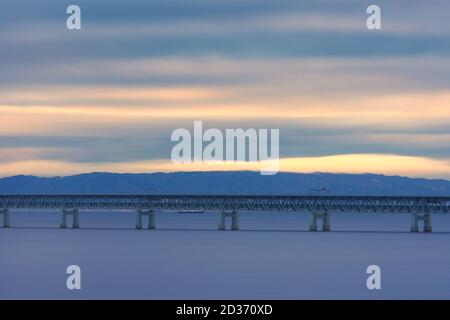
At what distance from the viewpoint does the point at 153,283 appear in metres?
95.9

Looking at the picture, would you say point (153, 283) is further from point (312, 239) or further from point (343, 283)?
point (312, 239)

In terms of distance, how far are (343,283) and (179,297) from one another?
1756cm

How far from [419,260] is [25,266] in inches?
1618

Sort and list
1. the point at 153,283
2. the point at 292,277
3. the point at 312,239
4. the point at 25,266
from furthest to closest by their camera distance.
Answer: the point at 312,239 → the point at 25,266 → the point at 292,277 → the point at 153,283

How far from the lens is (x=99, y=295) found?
88.4 m

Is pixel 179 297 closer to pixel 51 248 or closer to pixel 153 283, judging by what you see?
pixel 153 283

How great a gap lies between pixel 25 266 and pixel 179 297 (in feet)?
117
